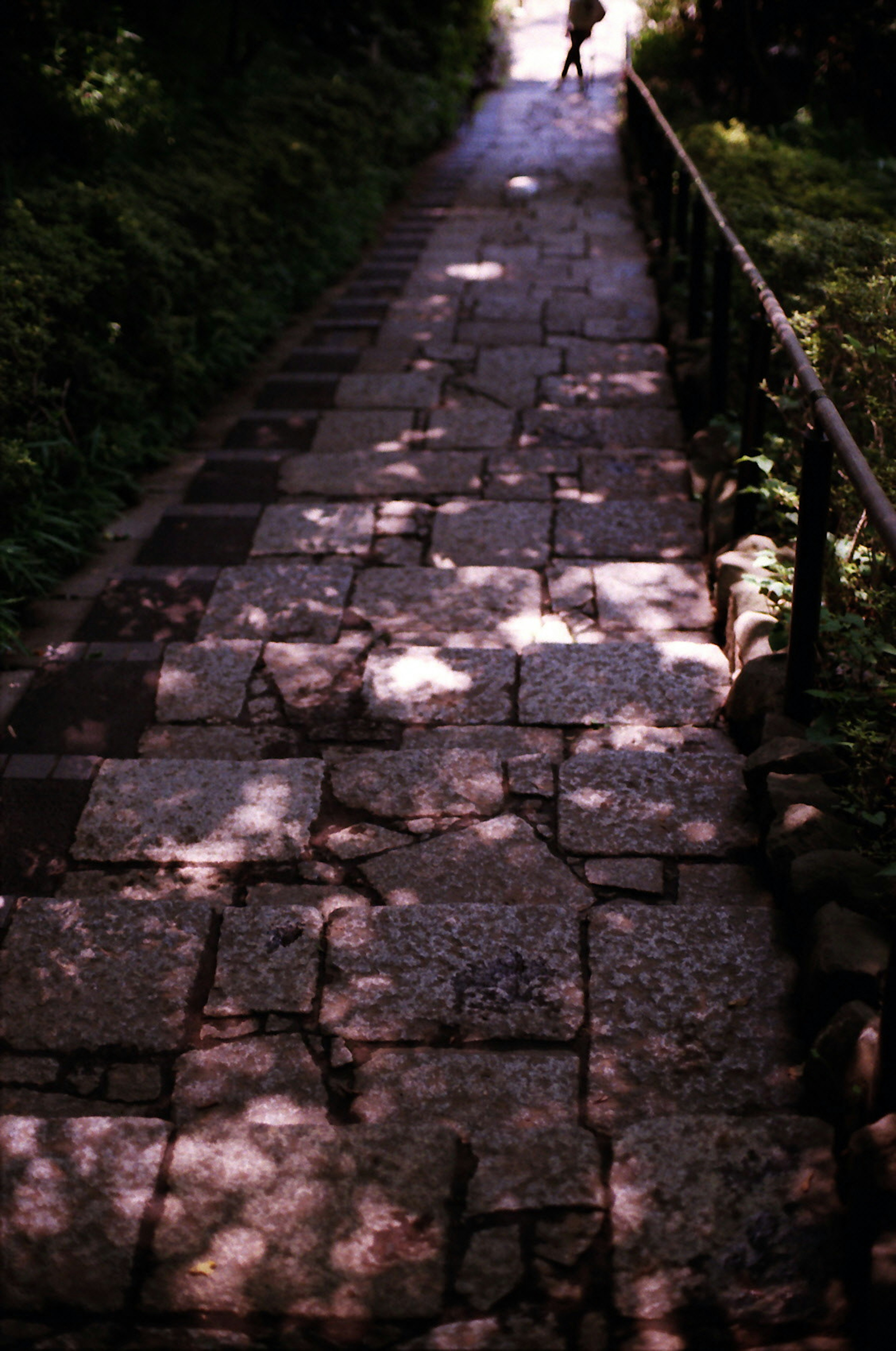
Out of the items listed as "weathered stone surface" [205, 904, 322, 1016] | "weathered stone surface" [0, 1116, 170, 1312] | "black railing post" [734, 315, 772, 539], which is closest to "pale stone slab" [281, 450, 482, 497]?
"black railing post" [734, 315, 772, 539]

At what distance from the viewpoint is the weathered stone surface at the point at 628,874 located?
2463mm

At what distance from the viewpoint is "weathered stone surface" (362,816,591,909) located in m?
2.47

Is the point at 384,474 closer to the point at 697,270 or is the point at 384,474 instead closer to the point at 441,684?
the point at 441,684

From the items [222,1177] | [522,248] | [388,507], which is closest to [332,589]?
[388,507]

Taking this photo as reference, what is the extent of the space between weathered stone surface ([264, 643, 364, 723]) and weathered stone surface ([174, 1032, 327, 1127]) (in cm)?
120

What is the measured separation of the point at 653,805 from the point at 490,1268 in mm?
1264

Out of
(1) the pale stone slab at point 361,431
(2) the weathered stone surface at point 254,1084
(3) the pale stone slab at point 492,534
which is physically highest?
(1) the pale stone slab at point 361,431

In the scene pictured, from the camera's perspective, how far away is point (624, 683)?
3205 mm

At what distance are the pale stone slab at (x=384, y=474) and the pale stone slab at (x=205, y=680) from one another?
123 centimetres

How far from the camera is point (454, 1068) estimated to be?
200 cm

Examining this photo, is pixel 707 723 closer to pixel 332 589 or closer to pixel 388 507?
pixel 332 589

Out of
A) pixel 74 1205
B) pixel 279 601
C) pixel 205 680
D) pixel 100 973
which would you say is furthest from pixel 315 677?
pixel 74 1205

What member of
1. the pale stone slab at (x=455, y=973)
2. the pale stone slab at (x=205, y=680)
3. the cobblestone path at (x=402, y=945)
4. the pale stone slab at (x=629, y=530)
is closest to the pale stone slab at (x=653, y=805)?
the cobblestone path at (x=402, y=945)

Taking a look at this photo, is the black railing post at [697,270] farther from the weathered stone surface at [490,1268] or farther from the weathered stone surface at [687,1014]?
the weathered stone surface at [490,1268]
